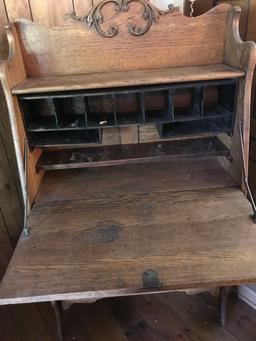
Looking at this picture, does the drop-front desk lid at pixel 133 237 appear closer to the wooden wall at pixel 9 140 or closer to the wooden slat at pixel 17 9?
the wooden wall at pixel 9 140

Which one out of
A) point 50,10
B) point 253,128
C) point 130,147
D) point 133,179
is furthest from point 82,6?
point 253,128

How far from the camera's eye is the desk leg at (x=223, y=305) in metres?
1.25

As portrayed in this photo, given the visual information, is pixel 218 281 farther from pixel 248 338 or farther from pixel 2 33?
pixel 2 33

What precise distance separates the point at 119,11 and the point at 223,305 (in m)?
1.24

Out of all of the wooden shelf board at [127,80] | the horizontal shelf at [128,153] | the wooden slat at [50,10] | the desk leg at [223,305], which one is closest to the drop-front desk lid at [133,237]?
the horizontal shelf at [128,153]

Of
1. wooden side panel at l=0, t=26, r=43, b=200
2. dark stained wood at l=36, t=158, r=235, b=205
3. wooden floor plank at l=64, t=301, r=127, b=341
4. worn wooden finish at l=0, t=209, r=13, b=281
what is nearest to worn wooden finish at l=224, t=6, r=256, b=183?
dark stained wood at l=36, t=158, r=235, b=205

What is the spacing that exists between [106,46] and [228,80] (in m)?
0.44

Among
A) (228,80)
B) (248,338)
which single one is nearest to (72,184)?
(228,80)

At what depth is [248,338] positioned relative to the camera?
1.24 meters

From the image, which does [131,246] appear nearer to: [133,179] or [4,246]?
[133,179]

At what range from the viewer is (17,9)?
1.10m

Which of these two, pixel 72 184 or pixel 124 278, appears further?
pixel 72 184

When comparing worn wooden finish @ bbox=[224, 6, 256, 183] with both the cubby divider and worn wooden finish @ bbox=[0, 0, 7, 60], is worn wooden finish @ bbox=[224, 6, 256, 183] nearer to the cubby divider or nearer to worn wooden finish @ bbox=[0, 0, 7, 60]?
the cubby divider

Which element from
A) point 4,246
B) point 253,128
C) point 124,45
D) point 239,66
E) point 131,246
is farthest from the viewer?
point 4,246
